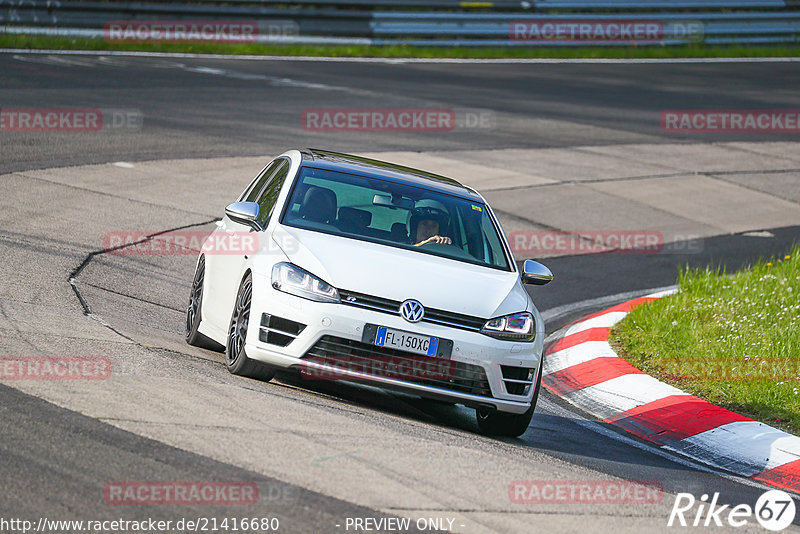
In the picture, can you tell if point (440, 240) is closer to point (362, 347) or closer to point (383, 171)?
point (383, 171)

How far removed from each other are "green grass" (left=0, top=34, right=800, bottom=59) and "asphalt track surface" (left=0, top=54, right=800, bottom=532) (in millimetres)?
1428

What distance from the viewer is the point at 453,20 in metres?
29.8

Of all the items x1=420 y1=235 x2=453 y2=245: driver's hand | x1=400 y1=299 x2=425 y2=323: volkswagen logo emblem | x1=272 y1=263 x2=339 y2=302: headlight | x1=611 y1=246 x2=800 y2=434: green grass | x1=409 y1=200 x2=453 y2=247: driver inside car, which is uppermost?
x1=409 y1=200 x2=453 y2=247: driver inside car

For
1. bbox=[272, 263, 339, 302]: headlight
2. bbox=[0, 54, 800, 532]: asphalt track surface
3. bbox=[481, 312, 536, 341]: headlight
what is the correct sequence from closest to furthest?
bbox=[0, 54, 800, 532]: asphalt track surface
bbox=[272, 263, 339, 302]: headlight
bbox=[481, 312, 536, 341]: headlight

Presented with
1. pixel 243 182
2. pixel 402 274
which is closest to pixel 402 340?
pixel 402 274

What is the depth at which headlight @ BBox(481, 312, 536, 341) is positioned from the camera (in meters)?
7.04

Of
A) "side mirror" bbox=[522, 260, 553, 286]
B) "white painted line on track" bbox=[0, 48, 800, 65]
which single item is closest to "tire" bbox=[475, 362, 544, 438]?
"side mirror" bbox=[522, 260, 553, 286]

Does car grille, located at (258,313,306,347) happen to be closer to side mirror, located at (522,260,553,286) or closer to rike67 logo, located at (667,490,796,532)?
side mirror, located at (522,260,553,286)

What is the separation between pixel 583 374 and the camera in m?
9.59

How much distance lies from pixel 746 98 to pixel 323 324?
2178 cm

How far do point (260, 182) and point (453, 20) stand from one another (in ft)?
71.1

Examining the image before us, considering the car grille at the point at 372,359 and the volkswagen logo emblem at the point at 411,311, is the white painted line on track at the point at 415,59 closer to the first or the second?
the car grille at the point at 372,359

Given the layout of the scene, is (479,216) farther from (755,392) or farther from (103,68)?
(103,68)

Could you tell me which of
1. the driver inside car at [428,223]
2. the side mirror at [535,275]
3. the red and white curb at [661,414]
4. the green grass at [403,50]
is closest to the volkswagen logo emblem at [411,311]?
the driver inside car at [428,223]
